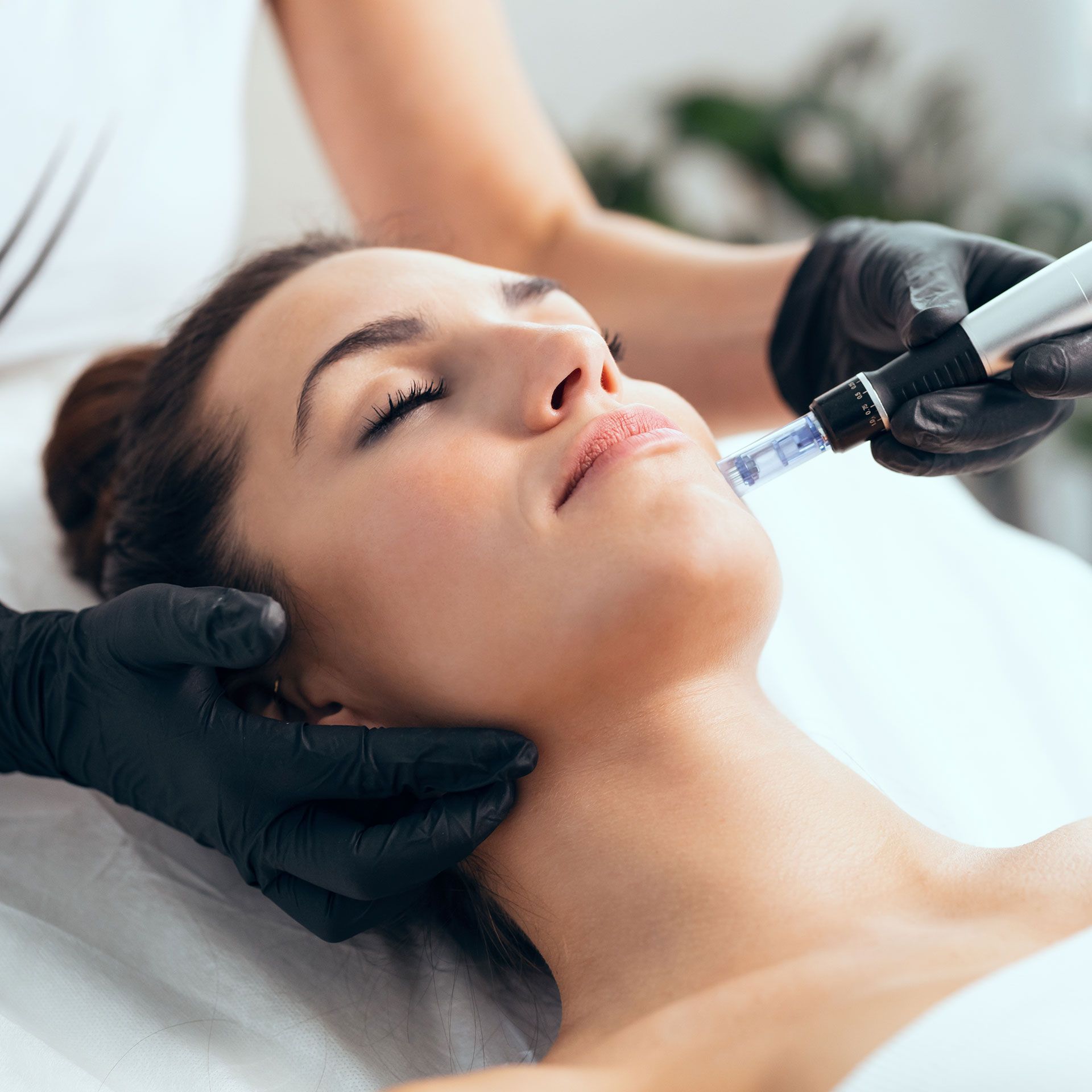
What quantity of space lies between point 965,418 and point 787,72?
2480 mm

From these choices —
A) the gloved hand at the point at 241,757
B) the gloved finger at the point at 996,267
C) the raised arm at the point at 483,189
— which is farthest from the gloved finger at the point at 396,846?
the raised arm at the point at 483,189

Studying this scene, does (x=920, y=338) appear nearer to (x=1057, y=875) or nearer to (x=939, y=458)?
(x=939, y=458)

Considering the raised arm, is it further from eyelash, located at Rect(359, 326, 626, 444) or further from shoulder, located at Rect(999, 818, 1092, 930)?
shoulder, located at Rect(999, 818, 1092, 930)

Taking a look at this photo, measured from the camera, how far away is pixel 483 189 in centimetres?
166

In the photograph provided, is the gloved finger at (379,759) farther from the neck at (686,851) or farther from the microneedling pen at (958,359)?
the microneedling pen at (958,359)

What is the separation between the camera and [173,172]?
1523 mm

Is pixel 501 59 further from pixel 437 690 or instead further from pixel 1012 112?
pixel 1012 112

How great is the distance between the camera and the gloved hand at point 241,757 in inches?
34.8

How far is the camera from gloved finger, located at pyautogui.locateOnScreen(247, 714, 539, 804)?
0.88 metres

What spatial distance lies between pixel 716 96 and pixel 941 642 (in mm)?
1706

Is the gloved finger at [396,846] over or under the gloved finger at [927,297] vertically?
under

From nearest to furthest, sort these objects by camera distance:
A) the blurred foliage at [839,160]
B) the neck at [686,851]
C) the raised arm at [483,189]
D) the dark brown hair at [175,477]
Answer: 1. the neck at [686,851]
2. the dark brown hair at [175,477]
3. the raised arm at [483,189]
4. the blurred foliage at [839,160]

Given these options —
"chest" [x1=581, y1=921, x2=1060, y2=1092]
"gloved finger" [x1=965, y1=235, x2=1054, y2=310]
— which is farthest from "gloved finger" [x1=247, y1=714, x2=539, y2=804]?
"gloved finger" [x1=965, y1=235, x2=1054, y2=310]

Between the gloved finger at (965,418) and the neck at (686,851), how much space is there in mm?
266
